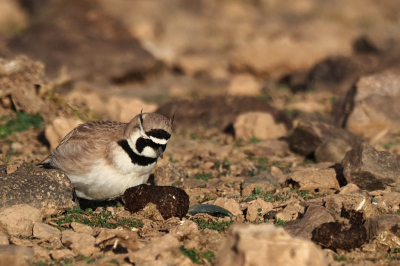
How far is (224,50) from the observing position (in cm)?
1948

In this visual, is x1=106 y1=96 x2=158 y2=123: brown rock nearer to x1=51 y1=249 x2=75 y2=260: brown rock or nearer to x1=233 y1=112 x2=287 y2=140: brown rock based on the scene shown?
x1=233 y1=112 x2=287 y2=140: brown rock

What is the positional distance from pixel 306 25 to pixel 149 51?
23.5ft

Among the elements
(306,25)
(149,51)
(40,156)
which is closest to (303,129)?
(40,156)

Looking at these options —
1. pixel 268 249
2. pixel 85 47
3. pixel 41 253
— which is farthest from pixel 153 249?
pixel 85 47

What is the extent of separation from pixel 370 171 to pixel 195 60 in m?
10.2

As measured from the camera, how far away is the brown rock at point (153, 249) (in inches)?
209

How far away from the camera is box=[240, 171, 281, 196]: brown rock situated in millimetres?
7797

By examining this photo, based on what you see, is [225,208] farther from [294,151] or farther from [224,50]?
[224,50]

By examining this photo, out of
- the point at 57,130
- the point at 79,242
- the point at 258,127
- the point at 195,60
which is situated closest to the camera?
the point at 79,242

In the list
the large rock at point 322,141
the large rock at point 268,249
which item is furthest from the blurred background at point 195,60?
the large rock at point 268,249

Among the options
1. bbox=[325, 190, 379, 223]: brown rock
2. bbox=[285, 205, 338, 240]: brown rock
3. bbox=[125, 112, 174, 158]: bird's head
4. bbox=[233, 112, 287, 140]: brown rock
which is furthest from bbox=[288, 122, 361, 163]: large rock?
bbox=[125, 112, 174, 158]: bird's head

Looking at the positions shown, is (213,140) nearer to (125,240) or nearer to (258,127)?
(258,127)

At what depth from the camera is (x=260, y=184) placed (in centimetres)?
784

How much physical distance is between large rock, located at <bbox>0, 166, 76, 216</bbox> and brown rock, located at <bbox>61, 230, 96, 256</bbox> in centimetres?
72
